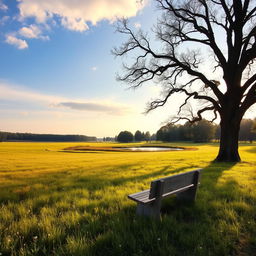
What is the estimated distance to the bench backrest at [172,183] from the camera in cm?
290

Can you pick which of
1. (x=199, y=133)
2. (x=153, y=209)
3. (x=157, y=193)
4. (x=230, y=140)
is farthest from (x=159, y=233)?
(x=199, y=133)

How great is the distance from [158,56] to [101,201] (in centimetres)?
1254

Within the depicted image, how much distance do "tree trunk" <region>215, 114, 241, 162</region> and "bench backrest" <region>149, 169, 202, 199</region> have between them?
1002cm

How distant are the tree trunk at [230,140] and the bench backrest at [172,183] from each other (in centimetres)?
1002

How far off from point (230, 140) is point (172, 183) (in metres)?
11.1

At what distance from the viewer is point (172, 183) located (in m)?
3.28

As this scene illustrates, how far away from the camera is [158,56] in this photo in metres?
13.6

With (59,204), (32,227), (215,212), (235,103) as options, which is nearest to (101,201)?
(59,204)

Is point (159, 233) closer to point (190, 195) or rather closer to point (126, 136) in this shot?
point (190, 195)

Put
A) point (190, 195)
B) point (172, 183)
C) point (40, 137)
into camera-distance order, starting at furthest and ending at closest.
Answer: point (40, 137), point (190, 195), point (172, 183)

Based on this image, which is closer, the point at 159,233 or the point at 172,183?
the point at 159,233

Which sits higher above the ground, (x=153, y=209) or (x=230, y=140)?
(x=230, y=140)

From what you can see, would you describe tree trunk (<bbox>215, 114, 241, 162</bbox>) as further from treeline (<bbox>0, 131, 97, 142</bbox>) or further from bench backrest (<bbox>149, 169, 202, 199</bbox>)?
treeline (<bbox>0, 131, 97, 142</bbox>)

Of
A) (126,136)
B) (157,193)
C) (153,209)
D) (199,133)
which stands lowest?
(153,209)
